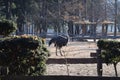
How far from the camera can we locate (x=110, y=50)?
1085 cm

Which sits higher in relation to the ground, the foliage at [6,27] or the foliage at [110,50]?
the foliage at [6,27]

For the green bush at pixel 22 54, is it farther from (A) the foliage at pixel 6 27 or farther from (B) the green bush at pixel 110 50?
(B) the green bush at pixel 110 50

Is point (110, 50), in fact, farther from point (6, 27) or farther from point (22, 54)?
point (6, 27)

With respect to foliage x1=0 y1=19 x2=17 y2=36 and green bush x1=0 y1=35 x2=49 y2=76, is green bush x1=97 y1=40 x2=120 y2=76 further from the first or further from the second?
foliage x1=0 y1=19 x2=17 y2=36

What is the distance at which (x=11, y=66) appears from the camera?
9.88 meters

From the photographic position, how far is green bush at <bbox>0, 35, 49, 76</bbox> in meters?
9.59

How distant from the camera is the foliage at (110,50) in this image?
10.8 metres

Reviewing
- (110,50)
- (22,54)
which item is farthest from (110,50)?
(22,54)

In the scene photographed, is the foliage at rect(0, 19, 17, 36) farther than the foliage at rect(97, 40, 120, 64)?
No

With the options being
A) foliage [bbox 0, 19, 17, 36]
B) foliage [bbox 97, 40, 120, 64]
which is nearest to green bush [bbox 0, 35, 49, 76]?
foliage [bbox 0, 19, 17, 36]

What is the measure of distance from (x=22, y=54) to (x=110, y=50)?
8.09ft

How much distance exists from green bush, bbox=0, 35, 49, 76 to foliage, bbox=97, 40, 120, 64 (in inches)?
70.2

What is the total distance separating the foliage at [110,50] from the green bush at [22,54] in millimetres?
1783

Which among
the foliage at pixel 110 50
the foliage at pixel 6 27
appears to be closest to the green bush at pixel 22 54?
the foliage at pixel 6 27
